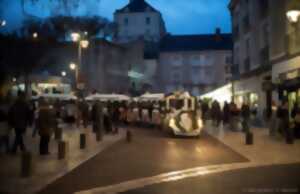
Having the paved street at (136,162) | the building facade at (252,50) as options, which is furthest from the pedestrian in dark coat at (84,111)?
the paved street at (136,162)

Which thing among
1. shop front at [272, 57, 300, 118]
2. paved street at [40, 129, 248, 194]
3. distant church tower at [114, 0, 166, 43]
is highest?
distant church tower at [114, 0, 166, 43]

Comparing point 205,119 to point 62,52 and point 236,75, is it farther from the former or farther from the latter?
point 62,52

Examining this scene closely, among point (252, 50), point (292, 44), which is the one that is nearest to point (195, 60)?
point (252, 50)

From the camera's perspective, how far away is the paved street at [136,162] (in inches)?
485

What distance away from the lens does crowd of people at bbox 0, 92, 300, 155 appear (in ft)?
59.1

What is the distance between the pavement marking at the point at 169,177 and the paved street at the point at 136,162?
34 centimetres

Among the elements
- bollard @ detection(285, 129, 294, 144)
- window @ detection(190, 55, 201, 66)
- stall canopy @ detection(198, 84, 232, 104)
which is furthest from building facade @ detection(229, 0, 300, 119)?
window @ detection(190, 55, 201, 66)

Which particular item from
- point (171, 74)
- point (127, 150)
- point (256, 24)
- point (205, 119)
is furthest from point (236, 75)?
point (171, 74)

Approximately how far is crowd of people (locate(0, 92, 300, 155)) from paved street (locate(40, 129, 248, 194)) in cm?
242

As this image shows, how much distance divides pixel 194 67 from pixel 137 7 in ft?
62.9

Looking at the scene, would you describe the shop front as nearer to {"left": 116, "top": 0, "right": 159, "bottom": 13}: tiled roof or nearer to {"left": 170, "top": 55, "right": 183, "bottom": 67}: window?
{"left": 170, "top": 55, "right": 183, "bottom": 67}: window

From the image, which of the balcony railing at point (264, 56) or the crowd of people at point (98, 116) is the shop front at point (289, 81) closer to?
the crowd of people at point (98, 116)

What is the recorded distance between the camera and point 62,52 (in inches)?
3073

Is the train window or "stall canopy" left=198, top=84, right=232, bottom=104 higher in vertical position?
"stall canopy" left=198, top=84, right=232, bottom=104
